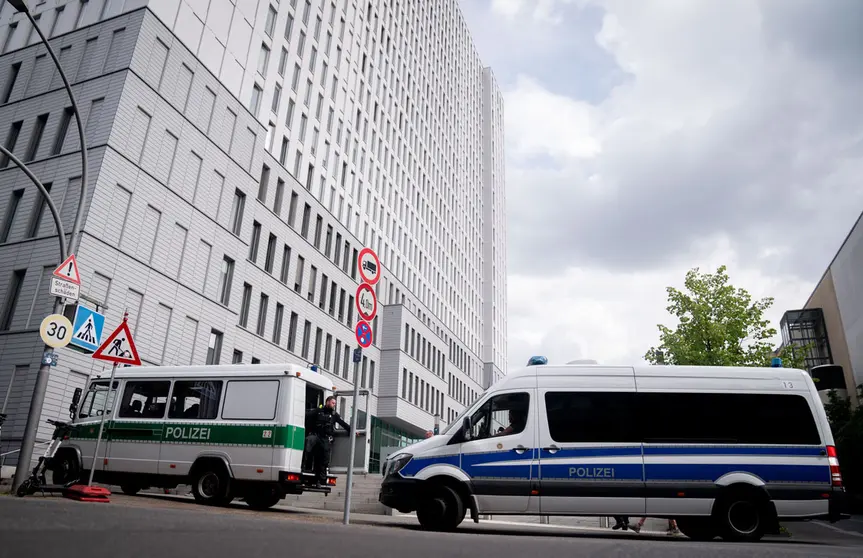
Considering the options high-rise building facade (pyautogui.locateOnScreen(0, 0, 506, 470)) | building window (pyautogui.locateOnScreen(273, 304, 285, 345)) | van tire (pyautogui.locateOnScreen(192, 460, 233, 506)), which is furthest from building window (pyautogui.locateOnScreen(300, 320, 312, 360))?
van tire (pyautogui.locateOnScreen(192, 460, 233, 506))

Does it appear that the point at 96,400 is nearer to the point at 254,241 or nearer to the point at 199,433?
the point at 199,433

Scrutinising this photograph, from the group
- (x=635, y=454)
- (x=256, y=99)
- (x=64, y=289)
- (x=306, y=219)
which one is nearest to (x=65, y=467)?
(x=64, y=289)

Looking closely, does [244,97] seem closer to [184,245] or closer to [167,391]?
[184,245]

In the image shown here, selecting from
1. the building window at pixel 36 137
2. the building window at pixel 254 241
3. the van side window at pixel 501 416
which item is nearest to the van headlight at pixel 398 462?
the van side window at pixel 501 416

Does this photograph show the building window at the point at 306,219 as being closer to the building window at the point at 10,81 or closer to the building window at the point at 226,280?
the building window at the point at 226,280

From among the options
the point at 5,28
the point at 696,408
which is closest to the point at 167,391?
the point at 696,408

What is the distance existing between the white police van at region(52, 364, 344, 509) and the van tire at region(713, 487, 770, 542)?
24.2 feet

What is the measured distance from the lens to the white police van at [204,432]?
11.8 meters

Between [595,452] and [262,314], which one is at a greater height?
[262,314]

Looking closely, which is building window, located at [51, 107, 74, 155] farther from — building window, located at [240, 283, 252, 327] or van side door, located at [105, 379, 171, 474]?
van side door, located at [105, 379, 171, 474]

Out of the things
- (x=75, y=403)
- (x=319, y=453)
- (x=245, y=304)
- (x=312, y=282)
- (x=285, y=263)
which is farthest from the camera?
(x=312, y=282)

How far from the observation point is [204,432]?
1220 centimetres

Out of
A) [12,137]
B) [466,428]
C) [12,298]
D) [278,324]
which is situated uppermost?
[12,137]

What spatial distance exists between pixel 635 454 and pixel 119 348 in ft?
29.3
